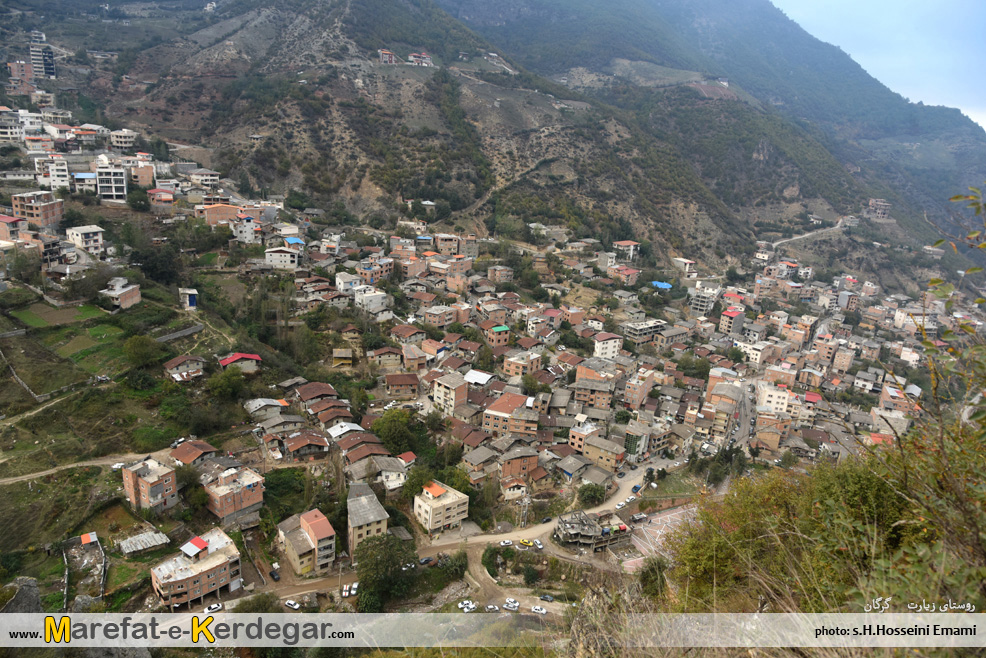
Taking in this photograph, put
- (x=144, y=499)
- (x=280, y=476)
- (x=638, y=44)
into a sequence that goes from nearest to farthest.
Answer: (x=144, y=499), (x=280, y=476), (x=638, y=44)

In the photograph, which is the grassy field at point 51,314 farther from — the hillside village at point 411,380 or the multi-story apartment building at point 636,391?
the multi-story apartment building at point 636,391

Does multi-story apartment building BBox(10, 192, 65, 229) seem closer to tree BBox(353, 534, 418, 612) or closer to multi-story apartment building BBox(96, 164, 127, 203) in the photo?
multi-story apartment building BBox(96, 164, 127, 203)

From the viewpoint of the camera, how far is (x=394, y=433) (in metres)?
14.8

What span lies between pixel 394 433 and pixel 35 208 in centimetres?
1530

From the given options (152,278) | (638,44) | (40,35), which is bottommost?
(152,278)

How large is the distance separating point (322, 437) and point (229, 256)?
36.2 ft

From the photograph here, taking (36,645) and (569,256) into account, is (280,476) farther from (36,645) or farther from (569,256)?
(569,256)

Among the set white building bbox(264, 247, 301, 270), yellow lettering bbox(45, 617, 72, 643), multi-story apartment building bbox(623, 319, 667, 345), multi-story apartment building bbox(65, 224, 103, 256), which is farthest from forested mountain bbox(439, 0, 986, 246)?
yellow lettering bbox(45, 617, 72, 643)

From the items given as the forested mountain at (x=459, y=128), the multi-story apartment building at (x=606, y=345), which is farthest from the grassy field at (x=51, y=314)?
the multi-story apartment building at (x=606, y=345)

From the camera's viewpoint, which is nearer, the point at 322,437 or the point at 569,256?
the point at 322,437

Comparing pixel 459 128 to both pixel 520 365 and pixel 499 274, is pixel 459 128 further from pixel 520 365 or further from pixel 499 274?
pixel 520 365

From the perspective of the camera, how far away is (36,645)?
24.1 ft

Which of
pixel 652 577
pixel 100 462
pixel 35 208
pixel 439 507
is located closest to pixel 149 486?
pixel 100 462

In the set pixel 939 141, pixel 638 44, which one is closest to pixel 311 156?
pixel 638 44
